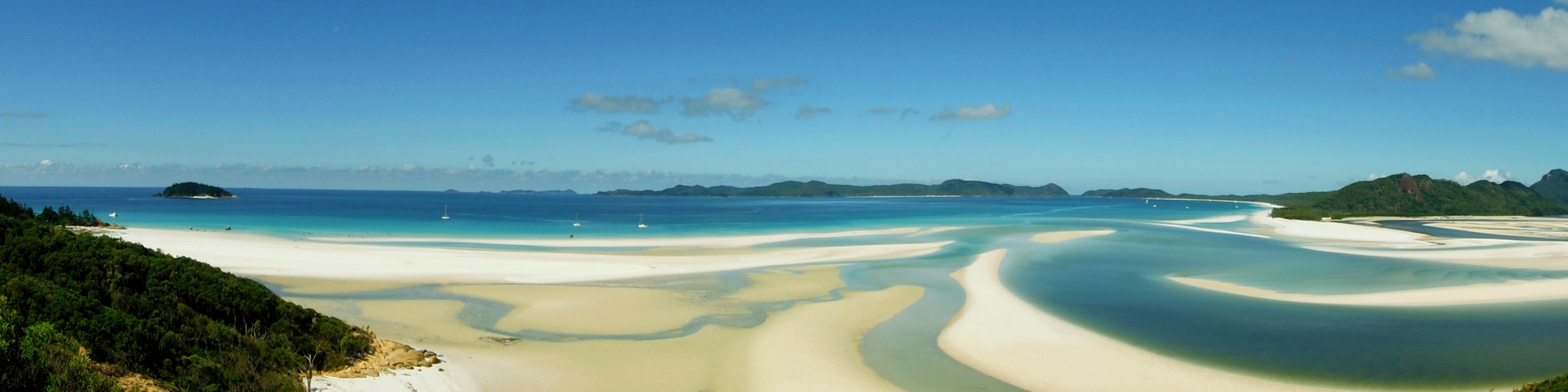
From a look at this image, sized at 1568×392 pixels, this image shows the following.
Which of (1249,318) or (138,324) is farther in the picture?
(1249,318)

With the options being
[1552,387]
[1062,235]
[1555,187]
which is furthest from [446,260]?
[1555,187]

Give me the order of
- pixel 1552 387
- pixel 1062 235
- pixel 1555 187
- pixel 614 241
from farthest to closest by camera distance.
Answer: pixel 1555 187 → pixel 1062 235 → pixel 614 241 → pixel 1552 387

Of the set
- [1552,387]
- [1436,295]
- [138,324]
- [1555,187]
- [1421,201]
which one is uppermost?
[1555,187]

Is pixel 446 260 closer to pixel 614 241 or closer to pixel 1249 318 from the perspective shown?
pixel 614 241

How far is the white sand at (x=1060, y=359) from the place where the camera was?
12.3 meters

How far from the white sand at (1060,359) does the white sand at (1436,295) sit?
8.65 meters

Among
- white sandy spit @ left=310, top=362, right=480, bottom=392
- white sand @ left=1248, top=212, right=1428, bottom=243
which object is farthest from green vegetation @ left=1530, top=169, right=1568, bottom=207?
white sandy spit @ left=310, top=362, right=480, bottom=392

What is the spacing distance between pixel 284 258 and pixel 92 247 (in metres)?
18.3

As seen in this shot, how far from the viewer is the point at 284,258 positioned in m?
28.5

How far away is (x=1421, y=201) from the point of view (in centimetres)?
9694

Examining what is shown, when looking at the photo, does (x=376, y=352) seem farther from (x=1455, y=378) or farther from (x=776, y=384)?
(x=1455, y=378)

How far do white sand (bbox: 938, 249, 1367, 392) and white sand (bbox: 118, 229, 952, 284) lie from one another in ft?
40.0

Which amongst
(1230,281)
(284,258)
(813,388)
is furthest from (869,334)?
(284,258)

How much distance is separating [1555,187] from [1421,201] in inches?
3563
